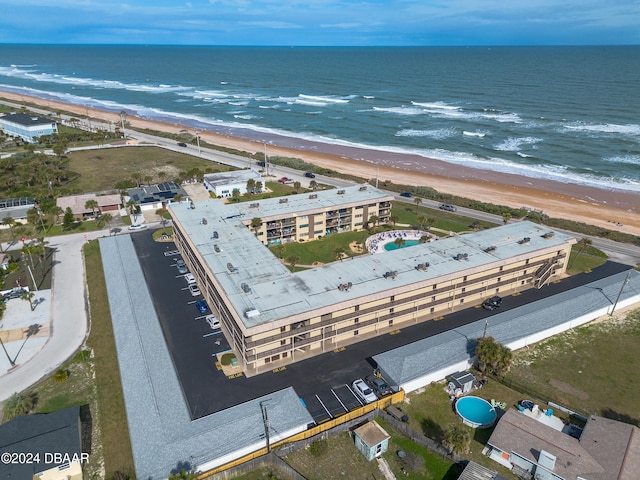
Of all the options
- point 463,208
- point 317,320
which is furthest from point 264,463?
point 463,208

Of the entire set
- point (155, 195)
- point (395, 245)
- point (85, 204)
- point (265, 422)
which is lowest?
point (265, 422)

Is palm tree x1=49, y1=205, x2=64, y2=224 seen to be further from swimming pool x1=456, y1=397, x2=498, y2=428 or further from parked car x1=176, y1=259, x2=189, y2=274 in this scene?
swimming pool x1=456, y1=397, x2=498, y2=428

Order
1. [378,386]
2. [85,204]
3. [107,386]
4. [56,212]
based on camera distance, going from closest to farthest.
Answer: [378,386] → [107,386] → [56,212] → [85,204]

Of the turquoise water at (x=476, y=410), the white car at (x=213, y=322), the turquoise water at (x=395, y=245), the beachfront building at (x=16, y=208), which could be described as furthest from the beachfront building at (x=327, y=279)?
the beachfront building at (x=16, y=208)

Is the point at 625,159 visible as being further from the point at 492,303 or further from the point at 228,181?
the point at 228,181

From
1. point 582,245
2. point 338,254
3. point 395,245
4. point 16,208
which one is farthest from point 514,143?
point 16,208

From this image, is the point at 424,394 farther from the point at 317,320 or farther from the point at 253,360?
the point at 253,360

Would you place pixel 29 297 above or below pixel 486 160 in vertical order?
below

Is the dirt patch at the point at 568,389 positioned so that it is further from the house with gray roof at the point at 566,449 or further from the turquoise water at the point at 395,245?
the turquoise water at the point at 395,245
